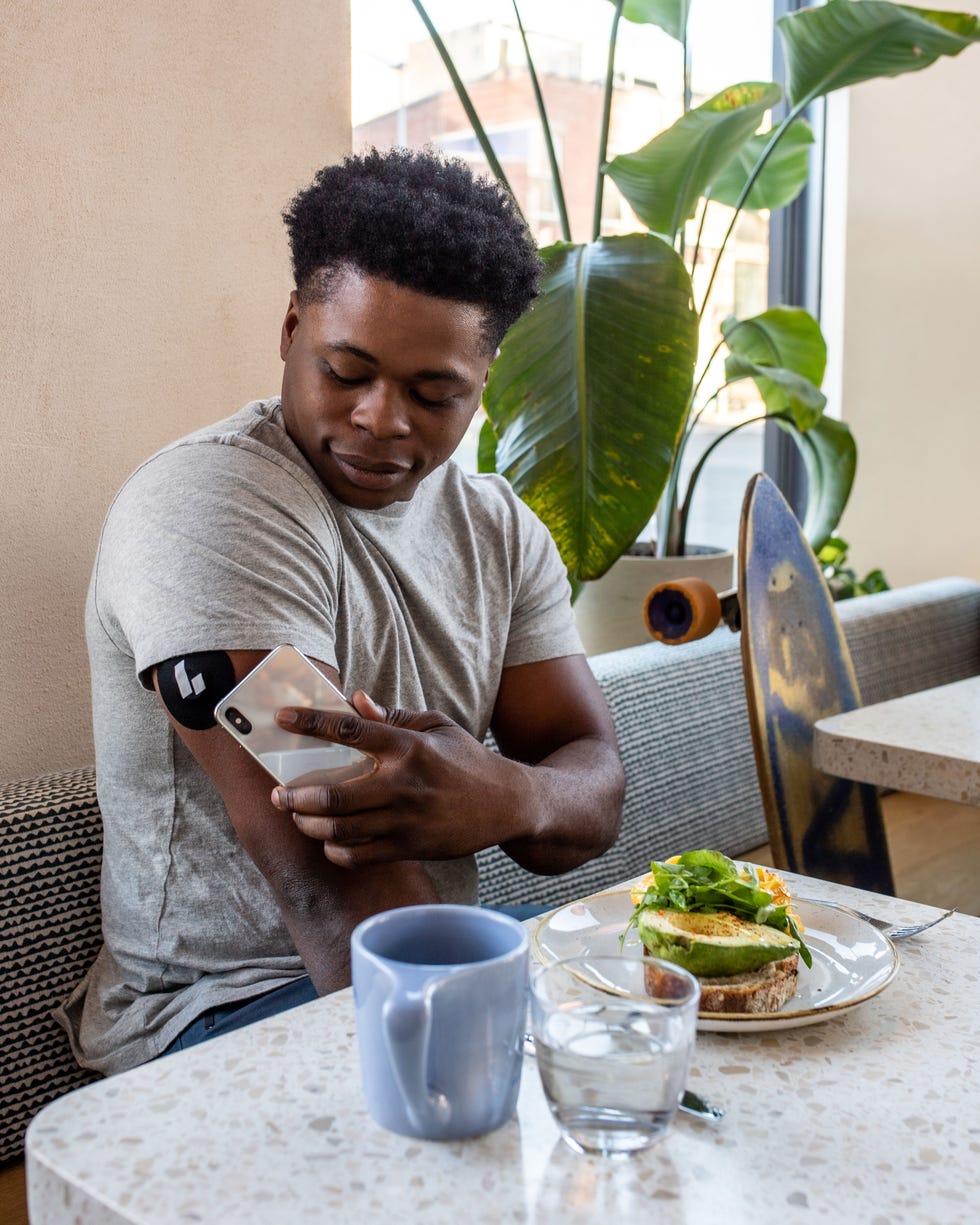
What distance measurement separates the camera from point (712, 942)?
0.79 m

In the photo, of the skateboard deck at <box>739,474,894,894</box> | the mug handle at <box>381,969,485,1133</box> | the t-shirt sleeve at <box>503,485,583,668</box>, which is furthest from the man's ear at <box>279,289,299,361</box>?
the mug handle at <box>381,969,485,1133</box>

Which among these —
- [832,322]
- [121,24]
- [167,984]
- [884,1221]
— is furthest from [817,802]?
[832,322]

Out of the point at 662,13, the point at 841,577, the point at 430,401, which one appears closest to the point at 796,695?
the point at 430,401

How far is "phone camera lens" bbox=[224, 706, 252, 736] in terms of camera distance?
0.85 m

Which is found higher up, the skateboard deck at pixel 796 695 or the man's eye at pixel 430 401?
the man's eye at pixel 430 401

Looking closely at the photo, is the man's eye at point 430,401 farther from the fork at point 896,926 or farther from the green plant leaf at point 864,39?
the green plant leaf at point 864,39

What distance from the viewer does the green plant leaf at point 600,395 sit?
79.5 inches

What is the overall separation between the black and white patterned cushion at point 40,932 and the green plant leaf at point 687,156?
154 centimetres

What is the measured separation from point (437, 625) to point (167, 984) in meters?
0.44

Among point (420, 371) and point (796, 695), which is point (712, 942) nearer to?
point (420, 371)

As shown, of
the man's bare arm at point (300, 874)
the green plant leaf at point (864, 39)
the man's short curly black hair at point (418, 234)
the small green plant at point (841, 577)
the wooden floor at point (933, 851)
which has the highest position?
the green plant leaf at point (864, 39)

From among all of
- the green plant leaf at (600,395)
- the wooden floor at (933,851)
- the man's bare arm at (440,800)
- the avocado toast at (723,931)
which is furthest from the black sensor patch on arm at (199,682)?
the wooden floor at (933,851)

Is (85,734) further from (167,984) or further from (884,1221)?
(884,1221)

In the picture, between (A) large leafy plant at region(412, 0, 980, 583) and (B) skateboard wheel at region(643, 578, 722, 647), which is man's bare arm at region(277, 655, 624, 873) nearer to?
(B) skateboard wheel at region(643, 578, 722, 647)
